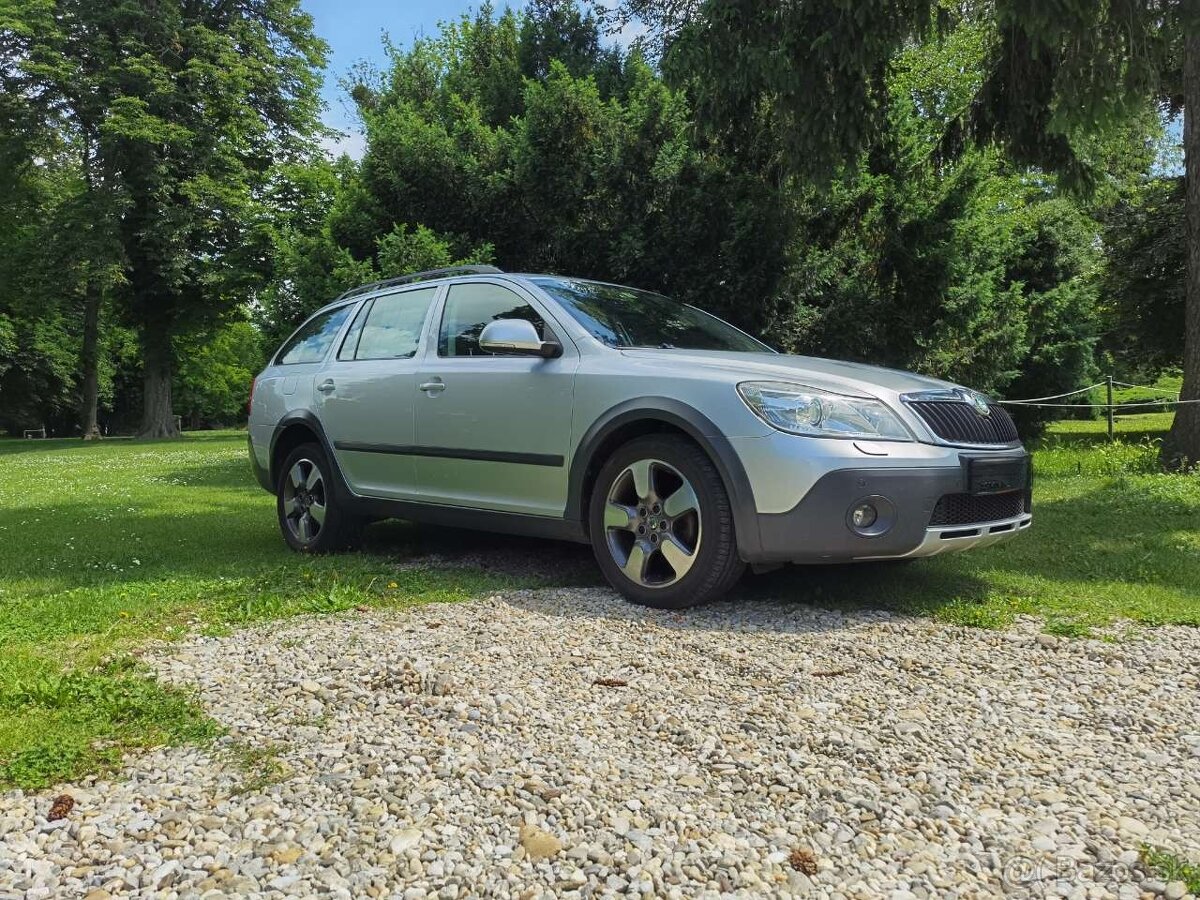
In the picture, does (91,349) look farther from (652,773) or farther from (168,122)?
(652,773)

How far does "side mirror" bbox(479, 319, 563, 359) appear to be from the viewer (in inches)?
184

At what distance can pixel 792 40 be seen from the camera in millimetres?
7832

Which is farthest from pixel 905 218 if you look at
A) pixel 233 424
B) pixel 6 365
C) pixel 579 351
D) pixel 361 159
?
pixel 233 424

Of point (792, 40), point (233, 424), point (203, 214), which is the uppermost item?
point (203, 214)

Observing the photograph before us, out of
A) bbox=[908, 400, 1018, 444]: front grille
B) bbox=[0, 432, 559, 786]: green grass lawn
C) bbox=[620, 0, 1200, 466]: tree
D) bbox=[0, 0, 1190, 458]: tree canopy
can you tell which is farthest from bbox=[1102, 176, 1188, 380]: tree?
bbox=[0, 432, 559, 786]: green grass lawn

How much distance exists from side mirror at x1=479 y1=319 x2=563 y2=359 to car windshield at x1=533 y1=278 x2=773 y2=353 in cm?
33

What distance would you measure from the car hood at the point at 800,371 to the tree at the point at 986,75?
3.54 m

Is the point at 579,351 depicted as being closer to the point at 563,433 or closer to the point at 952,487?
the point at 563,433

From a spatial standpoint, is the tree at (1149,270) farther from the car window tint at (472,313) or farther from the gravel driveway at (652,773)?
the gravel driveway at (652,773)

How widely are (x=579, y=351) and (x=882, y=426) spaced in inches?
62.1

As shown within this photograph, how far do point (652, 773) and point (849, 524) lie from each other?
1.73 m

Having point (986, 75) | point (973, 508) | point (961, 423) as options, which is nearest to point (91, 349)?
point (986, 75)

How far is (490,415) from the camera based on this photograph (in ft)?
16.5

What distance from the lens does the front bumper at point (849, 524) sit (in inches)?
153
